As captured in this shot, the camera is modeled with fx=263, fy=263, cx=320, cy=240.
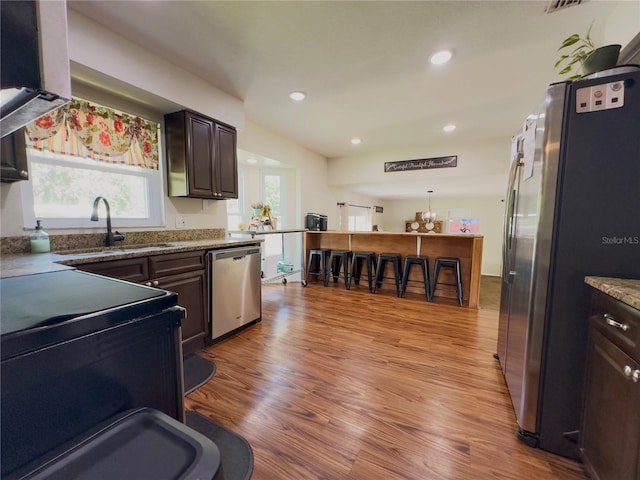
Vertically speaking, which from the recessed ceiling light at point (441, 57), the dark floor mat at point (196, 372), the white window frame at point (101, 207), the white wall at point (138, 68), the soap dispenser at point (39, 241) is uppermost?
the recessed ceiling light at point (441, 57)

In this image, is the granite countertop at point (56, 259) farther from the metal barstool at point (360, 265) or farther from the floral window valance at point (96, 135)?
the metal barstool at point (360, 265)

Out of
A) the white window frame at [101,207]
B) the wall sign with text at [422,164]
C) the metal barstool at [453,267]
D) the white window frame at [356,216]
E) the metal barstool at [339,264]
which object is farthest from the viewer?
the white window frame at [356,216]

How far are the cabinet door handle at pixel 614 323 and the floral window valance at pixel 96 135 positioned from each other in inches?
133

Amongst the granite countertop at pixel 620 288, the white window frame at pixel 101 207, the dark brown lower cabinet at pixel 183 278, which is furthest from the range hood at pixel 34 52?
the white window frame at pixel 101 207

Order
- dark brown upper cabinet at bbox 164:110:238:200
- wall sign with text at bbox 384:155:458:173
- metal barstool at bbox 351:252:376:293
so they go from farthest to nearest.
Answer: wall sign with text at bbox 384:155:458:173 < metal barstool at bbox 351:252:376:293 < dark brown upper cabinet at bbox 164:110:238:200

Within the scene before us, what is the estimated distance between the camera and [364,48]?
7.13 feet

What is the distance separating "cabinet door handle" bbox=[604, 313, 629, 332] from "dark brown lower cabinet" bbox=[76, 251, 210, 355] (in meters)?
2.18

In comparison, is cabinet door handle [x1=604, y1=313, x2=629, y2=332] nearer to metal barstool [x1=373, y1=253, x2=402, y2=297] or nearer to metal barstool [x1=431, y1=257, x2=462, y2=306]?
metal barstool [x1=431, y1=257, x2=462, y2=306]

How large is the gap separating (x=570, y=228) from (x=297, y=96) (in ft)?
9.12

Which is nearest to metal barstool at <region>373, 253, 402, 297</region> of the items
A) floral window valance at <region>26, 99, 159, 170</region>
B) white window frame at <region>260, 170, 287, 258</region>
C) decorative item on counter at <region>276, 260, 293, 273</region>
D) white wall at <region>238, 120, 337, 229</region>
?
decorative item on counter at <region>276, 260, 293, 273</region>

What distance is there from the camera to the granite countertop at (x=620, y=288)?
91 centimetres

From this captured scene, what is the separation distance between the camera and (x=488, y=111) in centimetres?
330

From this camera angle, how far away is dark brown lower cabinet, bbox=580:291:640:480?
898 mm

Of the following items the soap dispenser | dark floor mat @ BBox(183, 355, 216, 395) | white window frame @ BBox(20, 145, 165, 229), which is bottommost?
dark floor mat @ BBox(183, 355, 216, 395)
